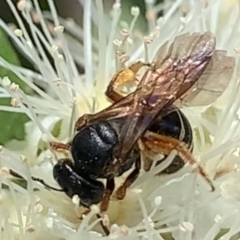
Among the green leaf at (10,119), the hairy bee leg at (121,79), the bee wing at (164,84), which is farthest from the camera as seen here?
the green leaf at (10,119)

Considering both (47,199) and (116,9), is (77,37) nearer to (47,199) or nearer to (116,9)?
(116,9)

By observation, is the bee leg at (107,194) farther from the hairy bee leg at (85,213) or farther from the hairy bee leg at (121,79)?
the hairy bee leg at (121,79)

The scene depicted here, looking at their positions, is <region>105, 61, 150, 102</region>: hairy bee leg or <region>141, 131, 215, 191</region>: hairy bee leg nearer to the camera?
<region>141, 131, 215, 191</region>: hairy bee leg

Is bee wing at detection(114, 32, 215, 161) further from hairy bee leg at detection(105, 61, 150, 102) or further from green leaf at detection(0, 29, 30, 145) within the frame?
green leaf at detection(0, 29, 30, 145)

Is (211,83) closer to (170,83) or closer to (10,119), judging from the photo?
(170,83)

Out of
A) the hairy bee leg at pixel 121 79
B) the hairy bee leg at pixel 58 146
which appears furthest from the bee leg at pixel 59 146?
the hairy bee leg at pixel 121 79

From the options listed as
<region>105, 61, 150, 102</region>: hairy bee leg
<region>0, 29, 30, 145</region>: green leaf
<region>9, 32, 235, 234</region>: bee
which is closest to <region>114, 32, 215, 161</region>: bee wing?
<region>9, 32, 235, 234</region>: bee
